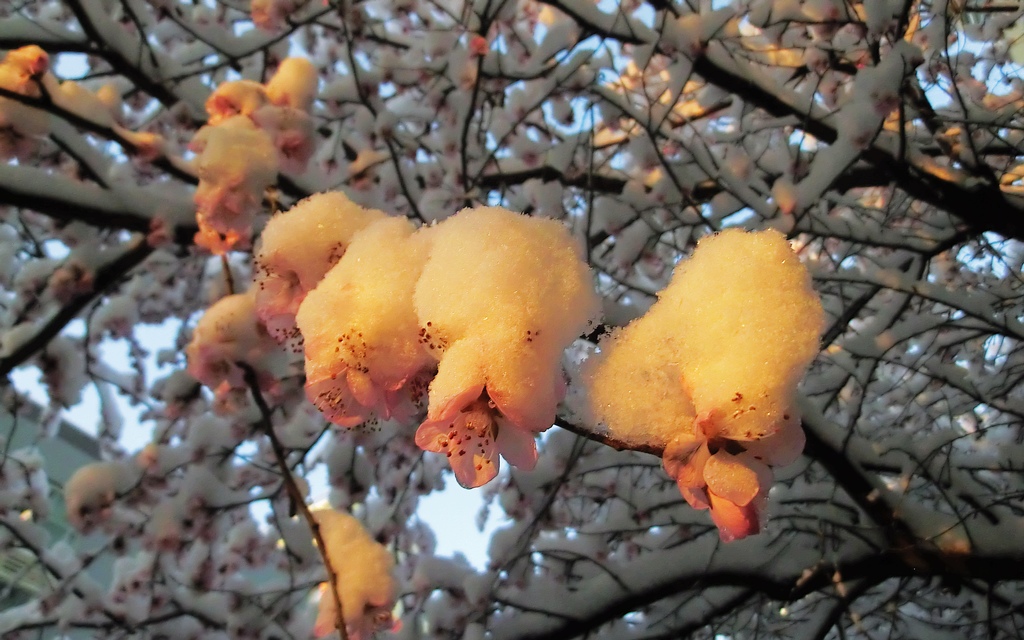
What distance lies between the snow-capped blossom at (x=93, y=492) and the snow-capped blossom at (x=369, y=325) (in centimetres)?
228

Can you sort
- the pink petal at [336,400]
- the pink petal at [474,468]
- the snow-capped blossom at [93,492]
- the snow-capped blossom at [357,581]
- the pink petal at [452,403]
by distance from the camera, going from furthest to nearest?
the snow-capped blossom at [93,492] → the snow-capped blossom at [357,581] → the pink petal at [336,400] → the pink petal at [474,468] → the pink petal at [452,403]

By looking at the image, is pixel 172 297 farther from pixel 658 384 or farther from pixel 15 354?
pixel 658 384

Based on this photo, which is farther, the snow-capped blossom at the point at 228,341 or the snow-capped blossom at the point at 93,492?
the snow-capped blossom at the point at 93,492

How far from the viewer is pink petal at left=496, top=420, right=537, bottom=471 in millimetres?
798

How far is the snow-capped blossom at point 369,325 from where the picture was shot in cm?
88

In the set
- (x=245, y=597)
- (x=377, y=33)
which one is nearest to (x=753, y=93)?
(x=377, y=33)

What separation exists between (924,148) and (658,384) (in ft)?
9.14

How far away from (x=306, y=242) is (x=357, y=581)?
30.3 inches

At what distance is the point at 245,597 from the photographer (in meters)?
3.20

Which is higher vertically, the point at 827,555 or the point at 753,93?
the point at 753,93

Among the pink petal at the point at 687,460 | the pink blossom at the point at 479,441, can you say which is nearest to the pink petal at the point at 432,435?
the pink blossom at the point at 479,441

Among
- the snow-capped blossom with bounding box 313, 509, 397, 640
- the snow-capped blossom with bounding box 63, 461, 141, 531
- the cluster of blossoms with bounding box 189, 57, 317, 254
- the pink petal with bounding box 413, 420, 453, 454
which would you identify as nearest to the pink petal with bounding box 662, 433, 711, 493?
the pink petal with bounding box 413, 420, 453, 454

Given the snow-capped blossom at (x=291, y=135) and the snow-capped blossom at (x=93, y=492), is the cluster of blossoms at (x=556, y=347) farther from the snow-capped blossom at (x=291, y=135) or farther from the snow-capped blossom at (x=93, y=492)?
the snow-capped blossom at (x=93, y=492)

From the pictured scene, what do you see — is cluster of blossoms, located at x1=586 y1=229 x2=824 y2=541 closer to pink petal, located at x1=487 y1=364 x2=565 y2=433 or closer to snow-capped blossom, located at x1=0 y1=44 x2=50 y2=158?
pink petal, located at x1=487 y1=364 x2=565 y2=433
